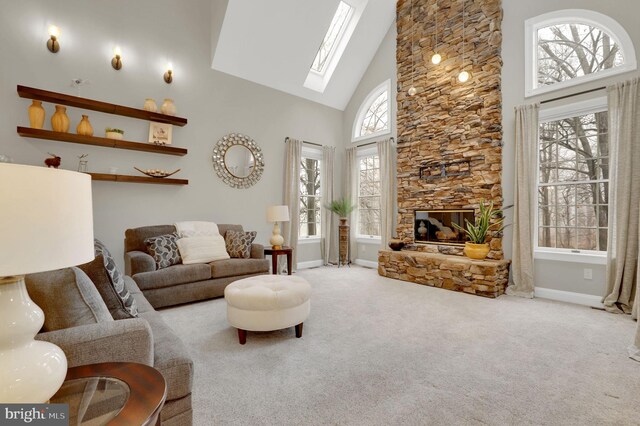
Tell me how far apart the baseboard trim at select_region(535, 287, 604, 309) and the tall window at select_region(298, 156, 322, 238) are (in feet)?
12.6

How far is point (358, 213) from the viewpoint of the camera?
6293 mm

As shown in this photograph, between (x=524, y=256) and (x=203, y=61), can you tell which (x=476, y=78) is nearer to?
(x=524, y=256)

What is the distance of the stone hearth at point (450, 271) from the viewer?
152 inches

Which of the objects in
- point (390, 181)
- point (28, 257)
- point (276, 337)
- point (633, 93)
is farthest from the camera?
point (390, 181)

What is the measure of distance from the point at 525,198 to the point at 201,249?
4.38 m

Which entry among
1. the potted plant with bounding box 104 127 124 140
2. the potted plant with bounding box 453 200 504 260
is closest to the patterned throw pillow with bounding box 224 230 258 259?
the potted plant with bounding box 104 127 124 140

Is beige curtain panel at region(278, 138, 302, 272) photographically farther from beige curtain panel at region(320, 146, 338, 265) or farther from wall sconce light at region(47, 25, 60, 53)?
wall sconce light at region(47, 25, 60, 53)

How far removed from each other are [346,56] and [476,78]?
2426mm

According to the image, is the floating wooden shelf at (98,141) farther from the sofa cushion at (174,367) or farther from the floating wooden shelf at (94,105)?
the sofa cushion at (174,367)

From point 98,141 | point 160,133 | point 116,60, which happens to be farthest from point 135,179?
point 116,60

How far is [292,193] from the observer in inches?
216

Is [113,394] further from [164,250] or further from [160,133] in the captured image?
[160,133]

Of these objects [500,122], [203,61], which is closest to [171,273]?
Result: [203,61]

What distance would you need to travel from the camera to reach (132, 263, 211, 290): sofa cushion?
3163mm
